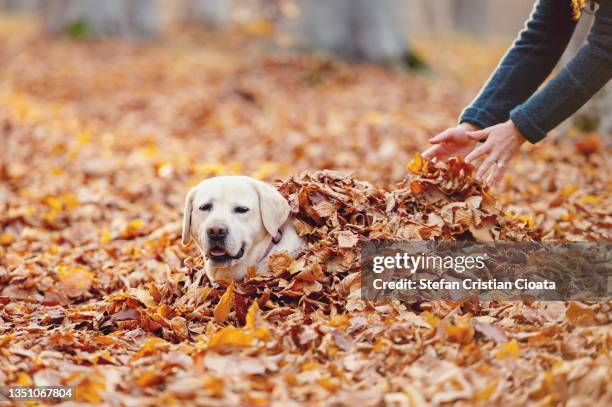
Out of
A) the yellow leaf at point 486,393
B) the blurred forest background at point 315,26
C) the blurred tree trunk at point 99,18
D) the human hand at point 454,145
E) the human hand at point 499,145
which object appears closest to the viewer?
the yellow leaf at point 486,393

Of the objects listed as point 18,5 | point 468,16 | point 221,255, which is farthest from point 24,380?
point 18,5

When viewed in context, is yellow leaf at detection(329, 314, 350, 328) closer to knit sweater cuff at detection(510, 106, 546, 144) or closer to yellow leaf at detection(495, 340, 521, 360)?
yellow leaf at detection(495, 340, 521, 360)

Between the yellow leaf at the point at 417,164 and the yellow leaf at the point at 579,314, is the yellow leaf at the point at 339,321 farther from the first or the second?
the yellow leaf at the point at 417,164

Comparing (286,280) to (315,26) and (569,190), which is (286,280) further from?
(315,26)

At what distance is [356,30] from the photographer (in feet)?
43.8

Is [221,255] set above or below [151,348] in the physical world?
above

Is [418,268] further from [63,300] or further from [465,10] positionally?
[465,10]

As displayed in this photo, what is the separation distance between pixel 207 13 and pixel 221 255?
22.4 meters

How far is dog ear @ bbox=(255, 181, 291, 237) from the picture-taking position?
369 cm

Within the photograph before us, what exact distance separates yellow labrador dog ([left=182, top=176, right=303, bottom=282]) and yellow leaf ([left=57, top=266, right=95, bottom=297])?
3.23 ft

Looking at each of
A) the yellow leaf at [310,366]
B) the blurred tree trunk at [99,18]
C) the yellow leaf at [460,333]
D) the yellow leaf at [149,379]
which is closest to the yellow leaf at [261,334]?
the yellow leaf at [310,366]

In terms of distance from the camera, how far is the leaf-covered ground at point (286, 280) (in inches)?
105

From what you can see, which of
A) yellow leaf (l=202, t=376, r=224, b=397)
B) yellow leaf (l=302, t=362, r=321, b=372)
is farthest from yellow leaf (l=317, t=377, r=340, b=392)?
yellow leaf (l=202, t=376, r=224, b=397)

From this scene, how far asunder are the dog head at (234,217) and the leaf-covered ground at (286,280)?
0.57 ft
